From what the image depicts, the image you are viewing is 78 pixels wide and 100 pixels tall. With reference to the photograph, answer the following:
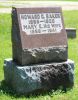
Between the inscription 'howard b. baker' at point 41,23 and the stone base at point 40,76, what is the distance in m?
0.70

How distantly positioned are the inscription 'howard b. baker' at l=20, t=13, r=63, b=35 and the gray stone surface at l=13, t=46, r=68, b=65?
1.20 ft

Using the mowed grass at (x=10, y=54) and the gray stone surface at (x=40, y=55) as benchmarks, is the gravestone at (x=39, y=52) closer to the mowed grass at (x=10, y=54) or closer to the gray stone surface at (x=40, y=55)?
the gray stone surface at (x=40, y=55)

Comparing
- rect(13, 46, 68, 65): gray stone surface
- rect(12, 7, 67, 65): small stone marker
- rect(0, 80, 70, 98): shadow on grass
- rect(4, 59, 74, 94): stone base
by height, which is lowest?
rect(0, 80, 70, 98): shadow on grass

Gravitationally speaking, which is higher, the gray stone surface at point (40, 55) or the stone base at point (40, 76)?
the gray stone surface at point (40, 55)

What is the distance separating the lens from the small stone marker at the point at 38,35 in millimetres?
7301

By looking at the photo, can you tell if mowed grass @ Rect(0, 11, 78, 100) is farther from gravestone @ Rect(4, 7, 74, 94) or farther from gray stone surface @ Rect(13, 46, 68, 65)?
gray stone surface @ Rect(13, 46, 68, 65)

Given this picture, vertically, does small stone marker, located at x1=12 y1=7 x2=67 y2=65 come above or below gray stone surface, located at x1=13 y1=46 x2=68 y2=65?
above

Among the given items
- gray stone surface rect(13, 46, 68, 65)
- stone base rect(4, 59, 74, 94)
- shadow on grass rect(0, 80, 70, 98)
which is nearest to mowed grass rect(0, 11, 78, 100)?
shadow on grass rect(0, 80, 70, 98)

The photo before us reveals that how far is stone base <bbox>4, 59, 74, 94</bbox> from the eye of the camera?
7.27 meters

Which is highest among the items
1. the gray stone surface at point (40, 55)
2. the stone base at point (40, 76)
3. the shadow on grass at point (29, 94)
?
the gray stone surface at point (40, 55)

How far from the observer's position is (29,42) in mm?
7336

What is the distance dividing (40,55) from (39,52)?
0.07 metres

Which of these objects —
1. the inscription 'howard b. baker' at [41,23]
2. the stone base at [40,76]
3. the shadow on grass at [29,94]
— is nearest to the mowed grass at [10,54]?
the shadow on grass at [29,94]

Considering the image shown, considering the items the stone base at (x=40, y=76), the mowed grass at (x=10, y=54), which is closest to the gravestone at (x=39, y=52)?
the stone base at (x=40, y=76)
